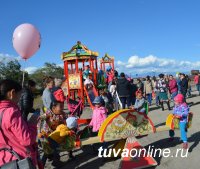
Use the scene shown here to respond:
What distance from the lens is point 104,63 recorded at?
2275 cm

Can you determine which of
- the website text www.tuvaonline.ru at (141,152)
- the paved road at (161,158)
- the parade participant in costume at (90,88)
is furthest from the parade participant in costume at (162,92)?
the website text www.tuvaonline.ru at (141,152)

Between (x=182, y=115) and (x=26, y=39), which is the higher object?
(x=26, y=39)

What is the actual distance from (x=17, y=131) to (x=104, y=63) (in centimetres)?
1983

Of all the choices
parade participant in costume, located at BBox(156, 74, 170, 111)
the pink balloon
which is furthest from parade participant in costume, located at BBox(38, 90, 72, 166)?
parade participant in costume, located at BBox(156, 74, 170, 111)

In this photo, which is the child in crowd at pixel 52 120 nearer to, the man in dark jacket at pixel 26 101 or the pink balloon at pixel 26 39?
the man in dark jacket at pixel 26 101

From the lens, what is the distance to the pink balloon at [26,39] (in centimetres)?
555

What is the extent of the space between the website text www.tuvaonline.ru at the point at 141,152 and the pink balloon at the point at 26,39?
2.46 meters

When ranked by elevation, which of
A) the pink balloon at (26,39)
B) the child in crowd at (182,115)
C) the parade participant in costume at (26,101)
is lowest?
the child in crowd at (182,115)

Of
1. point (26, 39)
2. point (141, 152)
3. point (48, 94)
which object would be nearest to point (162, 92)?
point (48, 94)

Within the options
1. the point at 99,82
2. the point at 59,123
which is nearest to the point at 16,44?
the point at 59,123

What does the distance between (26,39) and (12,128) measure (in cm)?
286

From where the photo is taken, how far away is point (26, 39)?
18.3ft

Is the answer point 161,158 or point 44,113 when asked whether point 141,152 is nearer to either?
point 161,158

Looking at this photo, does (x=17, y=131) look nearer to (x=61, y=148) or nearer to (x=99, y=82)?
(x=61, y=148)
